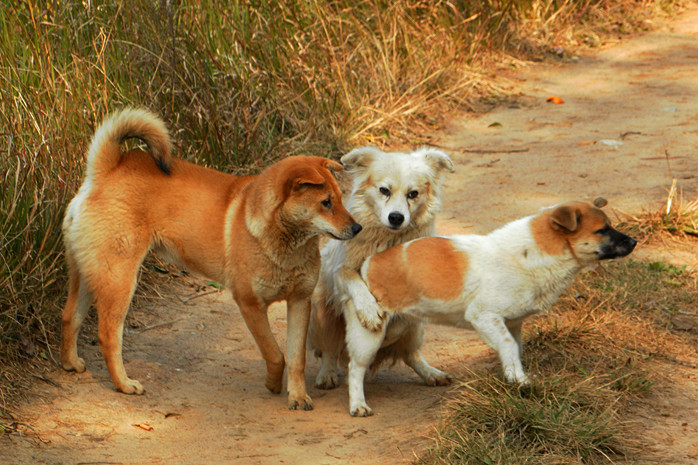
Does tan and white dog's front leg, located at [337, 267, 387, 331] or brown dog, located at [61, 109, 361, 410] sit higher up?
brown dog, located at [61, 109, 361, 410]

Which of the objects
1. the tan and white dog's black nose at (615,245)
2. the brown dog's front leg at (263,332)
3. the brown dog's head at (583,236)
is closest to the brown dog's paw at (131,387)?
the brown dog's front leg at (263,332)

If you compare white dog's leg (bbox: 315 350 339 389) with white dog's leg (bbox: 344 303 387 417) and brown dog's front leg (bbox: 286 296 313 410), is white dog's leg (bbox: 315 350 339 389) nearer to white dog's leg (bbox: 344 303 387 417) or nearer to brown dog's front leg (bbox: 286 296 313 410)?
brown dog's front leg (bbox: 286 296 313 410)

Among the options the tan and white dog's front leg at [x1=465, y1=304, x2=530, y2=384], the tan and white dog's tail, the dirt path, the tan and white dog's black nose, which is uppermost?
the tan and white dog's tail

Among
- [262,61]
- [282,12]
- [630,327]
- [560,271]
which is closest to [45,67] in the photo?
[262,61]

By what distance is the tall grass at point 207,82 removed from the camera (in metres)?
4.96

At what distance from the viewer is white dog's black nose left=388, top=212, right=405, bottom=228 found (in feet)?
15.2

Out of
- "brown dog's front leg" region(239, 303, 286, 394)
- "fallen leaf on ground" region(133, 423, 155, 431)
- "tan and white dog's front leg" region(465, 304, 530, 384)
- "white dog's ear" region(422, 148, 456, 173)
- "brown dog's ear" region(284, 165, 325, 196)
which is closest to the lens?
"tan and white dog's front leg" region(465, 304, 530, 384)

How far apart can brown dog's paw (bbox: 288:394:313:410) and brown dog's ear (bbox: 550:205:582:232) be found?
1.70m

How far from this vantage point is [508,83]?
35.7 feet

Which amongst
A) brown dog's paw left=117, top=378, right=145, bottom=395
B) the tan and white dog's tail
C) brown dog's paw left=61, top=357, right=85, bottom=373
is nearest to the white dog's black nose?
the tan and white dog's tail

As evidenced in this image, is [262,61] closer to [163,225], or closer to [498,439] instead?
[163,225]

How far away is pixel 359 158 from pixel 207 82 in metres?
2.55

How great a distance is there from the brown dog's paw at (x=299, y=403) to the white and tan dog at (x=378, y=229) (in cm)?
46

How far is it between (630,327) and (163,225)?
9.42ft
